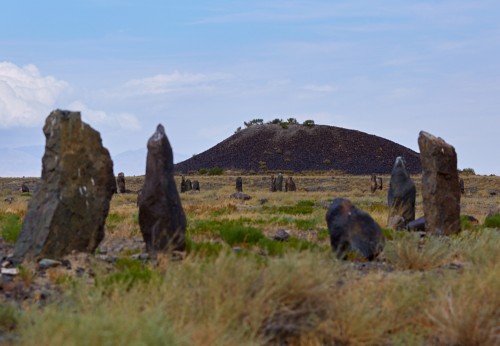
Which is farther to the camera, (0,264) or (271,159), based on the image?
(271,159)

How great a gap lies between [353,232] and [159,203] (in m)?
3.35

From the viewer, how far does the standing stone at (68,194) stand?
11117 mm

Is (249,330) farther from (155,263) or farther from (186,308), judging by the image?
(155,263)

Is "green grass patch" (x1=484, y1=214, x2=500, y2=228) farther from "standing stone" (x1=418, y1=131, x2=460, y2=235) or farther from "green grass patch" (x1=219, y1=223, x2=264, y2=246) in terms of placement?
"green grass patch" (x1=219, y1=223, x2=264, y2=246)

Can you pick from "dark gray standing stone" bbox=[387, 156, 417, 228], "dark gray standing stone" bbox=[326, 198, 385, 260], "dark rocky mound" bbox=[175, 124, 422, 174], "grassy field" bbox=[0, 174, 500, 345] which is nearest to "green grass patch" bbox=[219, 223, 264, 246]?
"dark gray standing stone" bbox=[326, 198, 385, 260]


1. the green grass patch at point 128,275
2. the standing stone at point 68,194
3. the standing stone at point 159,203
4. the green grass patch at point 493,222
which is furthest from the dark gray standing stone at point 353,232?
the green grass patch at point 493,222

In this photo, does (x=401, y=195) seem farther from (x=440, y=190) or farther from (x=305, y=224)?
(x=305, y=224)

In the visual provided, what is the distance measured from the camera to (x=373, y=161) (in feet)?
271

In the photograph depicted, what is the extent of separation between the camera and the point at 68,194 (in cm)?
1128

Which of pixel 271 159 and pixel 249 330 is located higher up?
pixel 271 159

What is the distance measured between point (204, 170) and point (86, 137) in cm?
6683

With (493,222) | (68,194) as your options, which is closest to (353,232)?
(68,194)

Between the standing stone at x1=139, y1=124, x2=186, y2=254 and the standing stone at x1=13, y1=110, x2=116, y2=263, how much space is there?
2.53 ft

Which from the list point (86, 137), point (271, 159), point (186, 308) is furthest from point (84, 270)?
point (271, 159)
